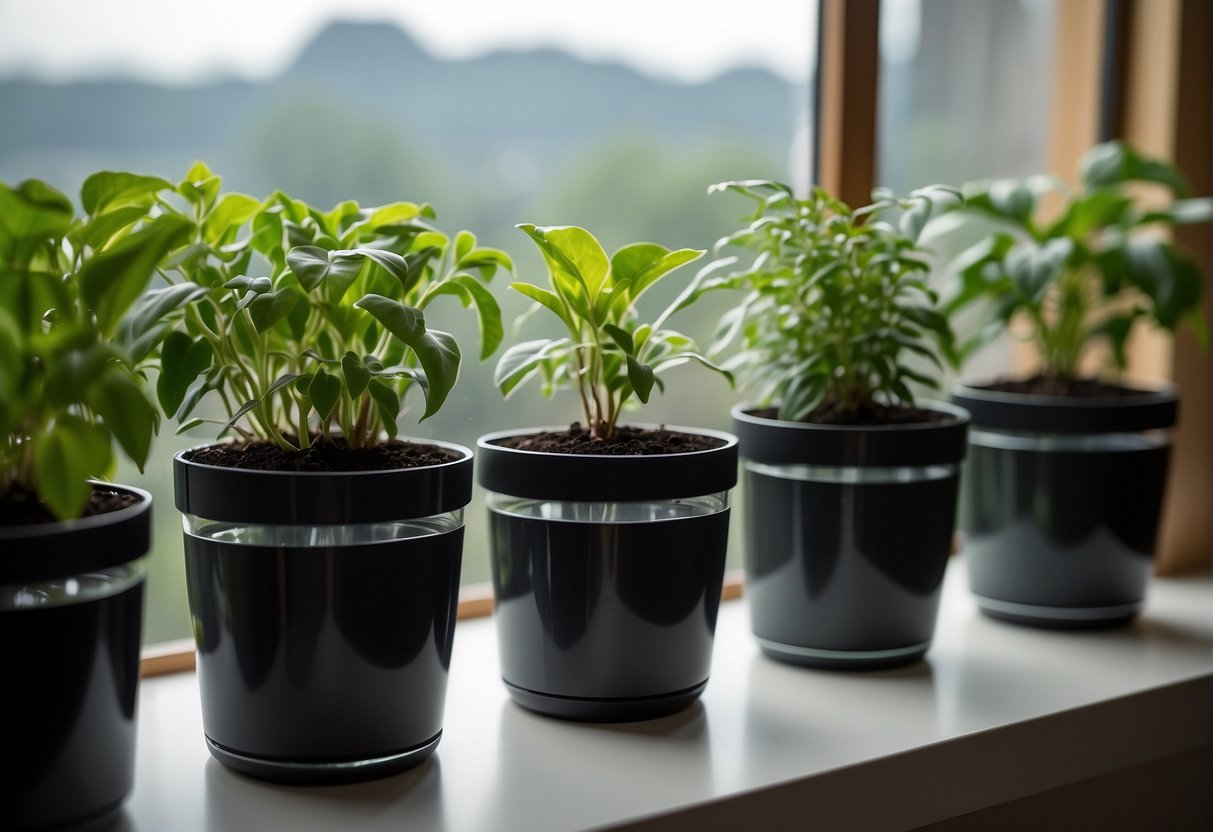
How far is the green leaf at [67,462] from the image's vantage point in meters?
0.69

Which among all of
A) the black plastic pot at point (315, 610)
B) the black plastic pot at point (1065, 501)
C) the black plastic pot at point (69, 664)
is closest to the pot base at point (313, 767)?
the black plastic pot at point (315, 610)

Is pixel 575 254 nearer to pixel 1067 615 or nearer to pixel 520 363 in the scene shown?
pixel 520 363

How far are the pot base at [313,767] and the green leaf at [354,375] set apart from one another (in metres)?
0.27

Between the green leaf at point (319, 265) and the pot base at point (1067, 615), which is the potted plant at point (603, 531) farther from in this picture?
the pot base at point (1067, 615)

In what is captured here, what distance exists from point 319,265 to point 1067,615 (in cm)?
94

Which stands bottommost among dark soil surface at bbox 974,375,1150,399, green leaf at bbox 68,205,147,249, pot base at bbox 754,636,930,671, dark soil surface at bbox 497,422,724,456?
pot base at bbox 754,636,930,671

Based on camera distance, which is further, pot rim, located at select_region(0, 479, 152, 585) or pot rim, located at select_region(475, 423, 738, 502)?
pot rim, located at select_region(475, 423, 738, 502)

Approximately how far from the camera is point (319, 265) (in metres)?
0.81

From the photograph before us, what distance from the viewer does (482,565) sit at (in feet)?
4.41

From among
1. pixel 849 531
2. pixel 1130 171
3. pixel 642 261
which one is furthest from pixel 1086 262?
pixel 642 261

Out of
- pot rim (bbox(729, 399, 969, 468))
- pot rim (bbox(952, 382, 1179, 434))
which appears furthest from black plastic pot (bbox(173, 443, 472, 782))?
pot rim (bbox(952, 382, 1179, 434))

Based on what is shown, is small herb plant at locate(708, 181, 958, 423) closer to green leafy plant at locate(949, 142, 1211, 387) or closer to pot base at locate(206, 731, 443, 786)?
green leafy plant at locate(949, 142, 1211, 387)

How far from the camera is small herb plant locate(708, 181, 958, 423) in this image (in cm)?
112

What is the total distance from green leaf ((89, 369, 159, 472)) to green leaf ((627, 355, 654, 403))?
1.19 feet
